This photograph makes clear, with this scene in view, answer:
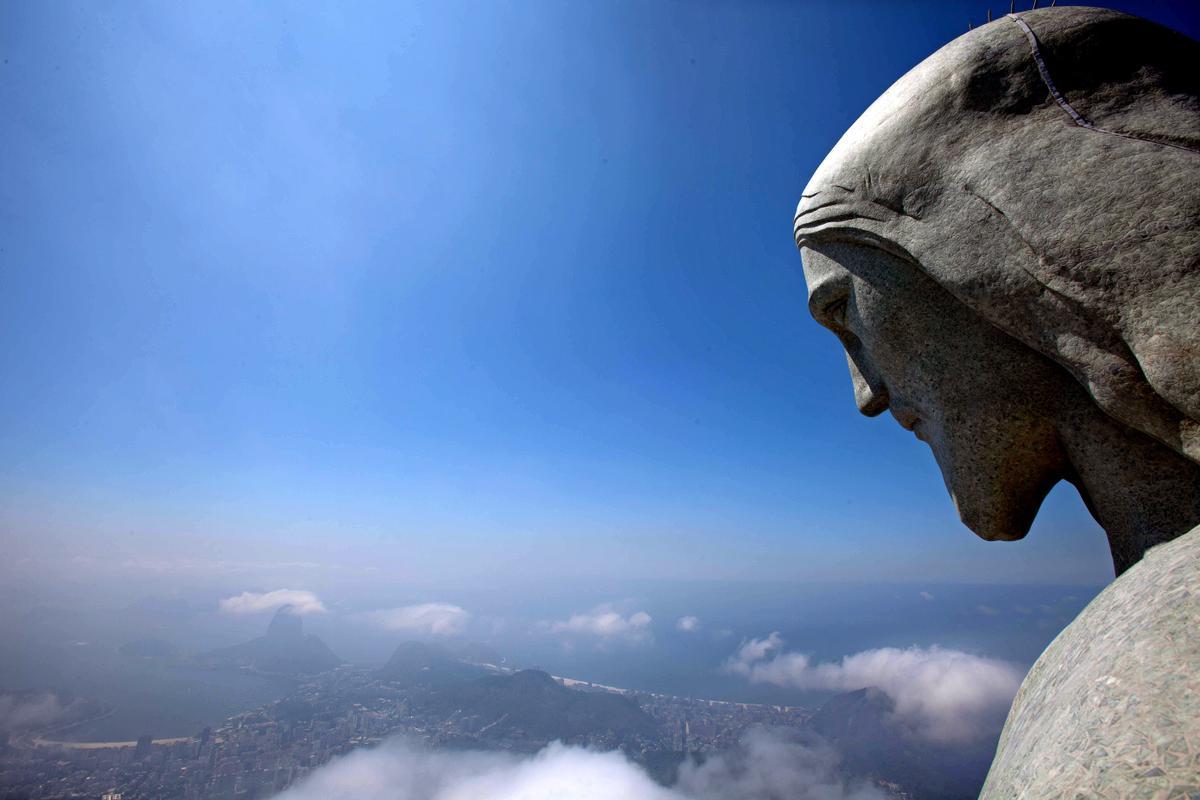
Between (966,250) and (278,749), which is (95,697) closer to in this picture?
(278,749)

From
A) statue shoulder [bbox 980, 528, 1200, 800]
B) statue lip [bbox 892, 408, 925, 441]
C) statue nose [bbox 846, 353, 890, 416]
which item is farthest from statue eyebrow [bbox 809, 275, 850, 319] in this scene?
statue shoulder [bbox 980, 528, 1200, 800]

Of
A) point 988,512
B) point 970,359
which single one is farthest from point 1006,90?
point 988,512

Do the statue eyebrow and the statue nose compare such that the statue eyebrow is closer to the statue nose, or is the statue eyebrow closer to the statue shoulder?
the statue nose

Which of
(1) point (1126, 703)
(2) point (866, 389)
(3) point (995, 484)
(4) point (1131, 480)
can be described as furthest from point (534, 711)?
(1) point (1126, 703)

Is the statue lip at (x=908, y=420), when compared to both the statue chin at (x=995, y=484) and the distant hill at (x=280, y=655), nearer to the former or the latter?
the statue chin at (x=995, y=484)

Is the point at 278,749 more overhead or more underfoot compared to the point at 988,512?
more underfoot

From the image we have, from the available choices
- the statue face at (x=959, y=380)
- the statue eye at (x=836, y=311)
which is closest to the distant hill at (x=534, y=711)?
the statue face at (x=959, y=380)

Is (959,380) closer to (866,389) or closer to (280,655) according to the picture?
(866,389)
